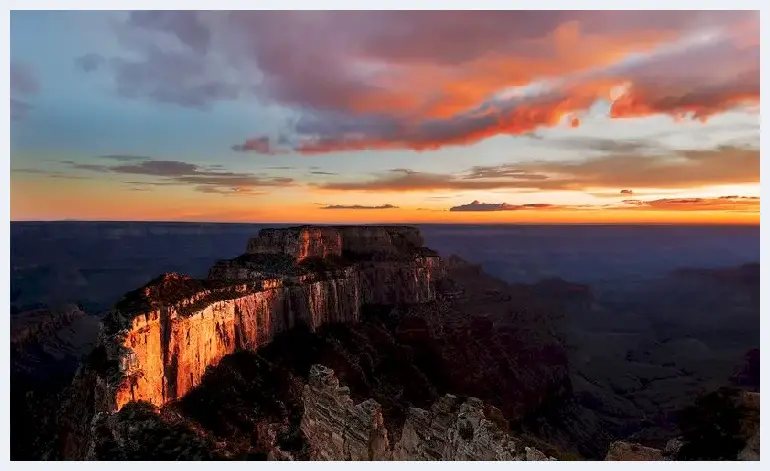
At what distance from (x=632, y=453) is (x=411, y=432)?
8172 mm

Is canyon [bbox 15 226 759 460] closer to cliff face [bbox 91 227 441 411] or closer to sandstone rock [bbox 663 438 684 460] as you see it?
cliff face [bbox 91 227 441 411]

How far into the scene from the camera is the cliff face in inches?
1219

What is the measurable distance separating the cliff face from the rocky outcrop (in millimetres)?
9622

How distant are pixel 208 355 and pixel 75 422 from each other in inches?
370

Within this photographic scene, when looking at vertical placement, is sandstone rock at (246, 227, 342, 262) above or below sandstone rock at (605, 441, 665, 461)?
above

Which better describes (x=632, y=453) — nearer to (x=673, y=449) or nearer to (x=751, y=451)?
(x=673, y=449)

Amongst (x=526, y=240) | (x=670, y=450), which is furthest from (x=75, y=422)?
(x=526, y=240)

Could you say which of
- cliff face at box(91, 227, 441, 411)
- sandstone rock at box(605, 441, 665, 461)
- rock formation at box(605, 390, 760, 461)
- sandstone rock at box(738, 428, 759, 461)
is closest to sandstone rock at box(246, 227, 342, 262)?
cliff face at box(91, 227, 441, 411)

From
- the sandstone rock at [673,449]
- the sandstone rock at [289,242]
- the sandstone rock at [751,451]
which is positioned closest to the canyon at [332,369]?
the sandstone rock at [751,451]

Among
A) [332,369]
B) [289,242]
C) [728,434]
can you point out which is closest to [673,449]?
[728,434]

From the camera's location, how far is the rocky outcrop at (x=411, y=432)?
19516 mm

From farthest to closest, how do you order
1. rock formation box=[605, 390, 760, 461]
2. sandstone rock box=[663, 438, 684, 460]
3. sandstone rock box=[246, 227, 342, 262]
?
sandstone rock box=[246, 227, 342, 262]
sandstone rock box=[663, 438, 684, 460]
rock formation box=[605, 390, 760, 461]

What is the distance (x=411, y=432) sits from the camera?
22.6 m
